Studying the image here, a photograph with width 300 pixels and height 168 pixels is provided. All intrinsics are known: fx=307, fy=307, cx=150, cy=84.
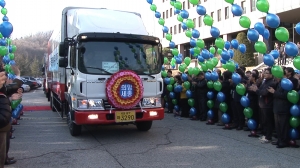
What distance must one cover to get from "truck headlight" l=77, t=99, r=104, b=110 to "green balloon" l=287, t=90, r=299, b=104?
4196mm

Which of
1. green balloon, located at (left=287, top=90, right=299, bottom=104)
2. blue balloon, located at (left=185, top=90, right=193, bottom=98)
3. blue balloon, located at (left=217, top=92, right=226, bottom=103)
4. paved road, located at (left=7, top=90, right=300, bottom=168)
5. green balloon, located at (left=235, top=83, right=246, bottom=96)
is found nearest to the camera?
paved road, located at (left=7, top=90, right=300, bottom=168)

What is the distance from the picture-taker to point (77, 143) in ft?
24.3

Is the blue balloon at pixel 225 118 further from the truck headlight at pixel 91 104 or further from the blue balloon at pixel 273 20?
the truck headlight at pixel 91 104

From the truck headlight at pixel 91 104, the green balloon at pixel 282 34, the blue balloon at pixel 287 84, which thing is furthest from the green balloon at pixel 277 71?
the truck headlight at pixel 91 104

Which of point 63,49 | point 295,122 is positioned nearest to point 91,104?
point 63,49

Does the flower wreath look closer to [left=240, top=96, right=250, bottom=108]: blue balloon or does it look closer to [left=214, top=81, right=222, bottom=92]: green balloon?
[left=240, top=96, right=250, bottom=108]: blue balloon

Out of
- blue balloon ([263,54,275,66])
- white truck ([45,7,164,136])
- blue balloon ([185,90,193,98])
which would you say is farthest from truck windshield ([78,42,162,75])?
blue balloon ([185,90,193,98])

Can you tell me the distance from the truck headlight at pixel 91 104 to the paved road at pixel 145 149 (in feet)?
2.93

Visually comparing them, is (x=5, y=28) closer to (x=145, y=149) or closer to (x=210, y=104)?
(x=145, y=149)

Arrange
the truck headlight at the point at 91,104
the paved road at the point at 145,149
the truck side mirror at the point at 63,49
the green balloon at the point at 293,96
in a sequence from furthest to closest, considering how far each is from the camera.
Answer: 1. the truck side mirror at the point at 63,49
2. the truck headlight at the point at 91,104
3. the green balloon at the point at 293,96
4. the paved road at the point at 145,149

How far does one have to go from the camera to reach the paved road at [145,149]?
5785 millimetres

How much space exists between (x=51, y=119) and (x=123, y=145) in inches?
207

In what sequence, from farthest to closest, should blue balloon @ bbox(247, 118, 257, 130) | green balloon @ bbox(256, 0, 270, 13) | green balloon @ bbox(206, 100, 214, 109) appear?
green balloon @ bbox(206, 100, 214, 109) < blue balloon @ bbox(247, 118, 257, 130) < green balloon @ bbox(256, 0, 270, 13)

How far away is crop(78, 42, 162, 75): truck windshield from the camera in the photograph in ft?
23.7
